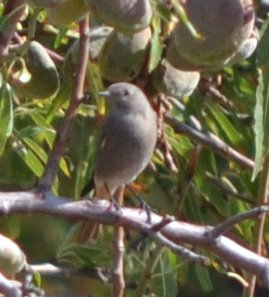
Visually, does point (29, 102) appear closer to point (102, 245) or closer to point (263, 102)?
point (102, 245)

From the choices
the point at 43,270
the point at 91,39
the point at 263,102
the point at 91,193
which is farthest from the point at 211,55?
the point at 91,193

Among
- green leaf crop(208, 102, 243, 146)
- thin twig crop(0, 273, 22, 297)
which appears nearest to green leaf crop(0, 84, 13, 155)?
thin twig crop(0, 273, 22, 297)

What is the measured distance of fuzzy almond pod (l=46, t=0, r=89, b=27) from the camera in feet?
6.86

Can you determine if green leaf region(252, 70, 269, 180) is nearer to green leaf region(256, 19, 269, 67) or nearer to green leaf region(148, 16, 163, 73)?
green leaf region(256, 19, 269, 67)

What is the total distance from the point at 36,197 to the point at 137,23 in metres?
0.31

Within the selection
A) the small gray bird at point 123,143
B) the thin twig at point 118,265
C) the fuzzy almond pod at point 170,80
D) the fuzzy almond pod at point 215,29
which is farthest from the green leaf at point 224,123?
the fuzzy almond pod at point 215,29

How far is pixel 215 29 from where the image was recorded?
209 centimetres

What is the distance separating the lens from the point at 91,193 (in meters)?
3.16

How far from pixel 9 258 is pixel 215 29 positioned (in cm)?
49

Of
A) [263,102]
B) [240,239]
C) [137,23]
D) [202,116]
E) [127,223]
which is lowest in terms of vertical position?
[240,239]

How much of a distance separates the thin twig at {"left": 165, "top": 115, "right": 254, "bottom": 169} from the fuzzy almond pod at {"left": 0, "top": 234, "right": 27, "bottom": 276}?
77cm

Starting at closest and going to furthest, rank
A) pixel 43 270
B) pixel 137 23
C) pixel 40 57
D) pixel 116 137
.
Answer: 1. pixel 137 23
2. pixel 40 57
3. pixel 43 270
4. pixel 116 137

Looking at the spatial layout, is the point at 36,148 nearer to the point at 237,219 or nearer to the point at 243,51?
the point at 243,51

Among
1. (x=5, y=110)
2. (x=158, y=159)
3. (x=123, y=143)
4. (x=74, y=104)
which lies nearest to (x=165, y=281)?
(x=158, y=159)
